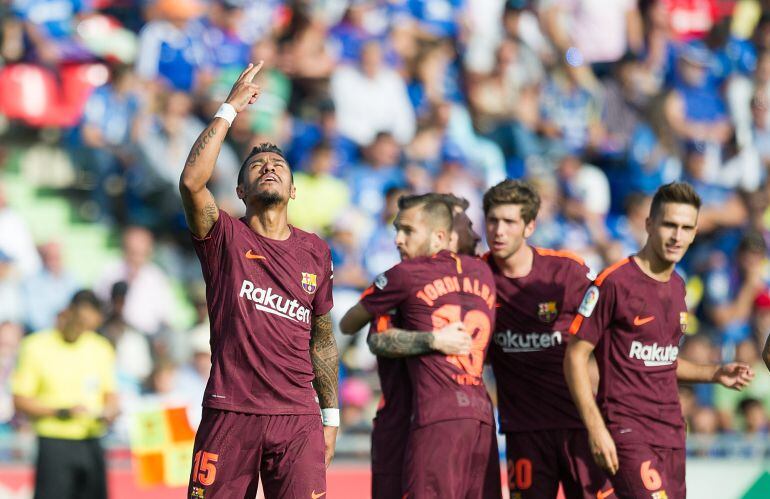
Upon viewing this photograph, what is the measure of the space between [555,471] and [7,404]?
5731mm

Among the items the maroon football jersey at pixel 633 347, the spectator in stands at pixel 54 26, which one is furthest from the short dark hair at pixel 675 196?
the spectator in stands at pixel 54 26

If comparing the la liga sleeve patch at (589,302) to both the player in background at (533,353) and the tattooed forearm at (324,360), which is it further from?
the tattooed forearm at (324,360)

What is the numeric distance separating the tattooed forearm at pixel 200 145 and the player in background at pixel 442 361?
1920 mm

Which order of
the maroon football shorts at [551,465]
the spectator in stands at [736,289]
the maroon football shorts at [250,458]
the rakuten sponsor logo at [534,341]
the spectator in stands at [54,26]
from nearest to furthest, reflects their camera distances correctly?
1. the maroon football shorts at [250,458]
2. the maroon football shorts at [551,465]
3. the rakuten sponsor logo at [534,341]
4. the spectator in stands at [736,289]
5. the spectator in stands at [54,26]

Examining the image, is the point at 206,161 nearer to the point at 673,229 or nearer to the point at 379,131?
the point at 673,229

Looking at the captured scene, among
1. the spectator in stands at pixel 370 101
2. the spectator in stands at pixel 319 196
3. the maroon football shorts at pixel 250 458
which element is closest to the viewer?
the maroon football shorts at pixel 250 458

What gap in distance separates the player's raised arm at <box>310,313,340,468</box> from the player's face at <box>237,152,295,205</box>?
2.61 ft

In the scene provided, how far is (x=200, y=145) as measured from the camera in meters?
6.63

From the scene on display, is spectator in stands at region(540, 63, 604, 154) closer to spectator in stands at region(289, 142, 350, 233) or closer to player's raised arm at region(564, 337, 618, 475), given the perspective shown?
spectator in stands at region(289, 142, 350, 233)

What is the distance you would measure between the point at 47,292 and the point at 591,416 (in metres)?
6.93

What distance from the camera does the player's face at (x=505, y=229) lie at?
27.9 ft

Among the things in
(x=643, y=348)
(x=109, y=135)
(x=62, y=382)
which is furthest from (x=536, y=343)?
(x=109, y=135)

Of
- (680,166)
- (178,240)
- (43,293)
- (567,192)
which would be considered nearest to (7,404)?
Answer: (43,293)

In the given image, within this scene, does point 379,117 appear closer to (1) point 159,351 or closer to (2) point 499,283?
(1) point 159,351
